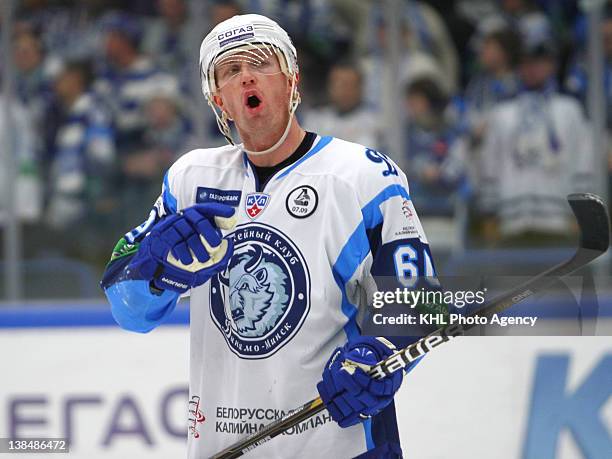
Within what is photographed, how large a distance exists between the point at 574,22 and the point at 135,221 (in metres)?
2.07

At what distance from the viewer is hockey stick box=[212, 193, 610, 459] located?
1.87 metres

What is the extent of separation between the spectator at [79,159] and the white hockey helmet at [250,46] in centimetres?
290

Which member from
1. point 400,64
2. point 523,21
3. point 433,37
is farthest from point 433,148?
point 523,21

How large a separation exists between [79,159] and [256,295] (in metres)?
3.13

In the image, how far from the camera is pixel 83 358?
3.41 metres

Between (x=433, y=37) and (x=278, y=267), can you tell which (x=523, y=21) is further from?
(x=278, y=267)

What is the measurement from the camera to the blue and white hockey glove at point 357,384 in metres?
1.78

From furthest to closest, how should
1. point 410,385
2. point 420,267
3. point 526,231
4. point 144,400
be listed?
point 526,231, point 144,400, point 410,385, point 420,267

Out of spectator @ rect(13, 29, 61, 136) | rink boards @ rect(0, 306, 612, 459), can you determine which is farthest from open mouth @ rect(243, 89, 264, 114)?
spectator @ rect(13, 29, 61, 136)

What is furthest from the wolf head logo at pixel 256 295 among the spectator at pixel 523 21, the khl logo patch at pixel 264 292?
the spectator at pixel 523 21

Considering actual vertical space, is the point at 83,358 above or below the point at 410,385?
above

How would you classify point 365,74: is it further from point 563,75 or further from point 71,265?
point 71,265

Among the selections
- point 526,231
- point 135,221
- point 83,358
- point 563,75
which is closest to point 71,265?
point 135,221

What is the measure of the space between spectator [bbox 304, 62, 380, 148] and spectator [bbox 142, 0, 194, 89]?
0.59 metres
